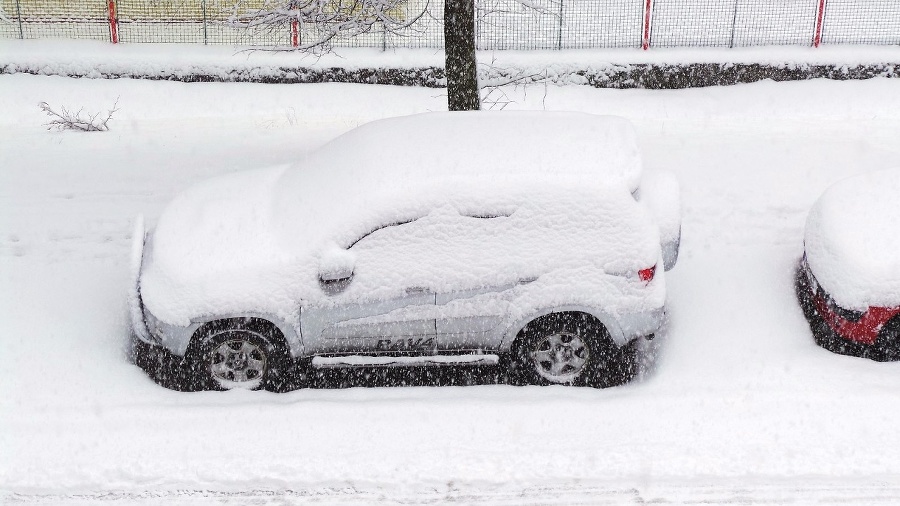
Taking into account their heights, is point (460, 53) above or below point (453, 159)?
above

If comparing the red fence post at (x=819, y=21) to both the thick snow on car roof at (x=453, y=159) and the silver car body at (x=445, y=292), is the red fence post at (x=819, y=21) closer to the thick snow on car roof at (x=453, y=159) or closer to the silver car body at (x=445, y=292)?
the thick snow on car roof at (x=453, y=159)

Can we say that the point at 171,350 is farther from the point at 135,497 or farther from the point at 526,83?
the point at 526,83

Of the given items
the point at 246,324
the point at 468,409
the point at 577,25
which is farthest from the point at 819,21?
the point at 246,324

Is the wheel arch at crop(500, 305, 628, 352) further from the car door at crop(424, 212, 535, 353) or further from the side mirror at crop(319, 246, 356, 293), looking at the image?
the side mirror at crop(319, 246, 356, 293)

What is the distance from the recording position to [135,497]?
575cm

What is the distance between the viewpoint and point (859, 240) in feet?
23.4

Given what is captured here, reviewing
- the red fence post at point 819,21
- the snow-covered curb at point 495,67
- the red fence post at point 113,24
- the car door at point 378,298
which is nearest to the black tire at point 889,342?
the car door at point 378,298

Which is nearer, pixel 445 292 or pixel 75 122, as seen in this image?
pixel 445 292

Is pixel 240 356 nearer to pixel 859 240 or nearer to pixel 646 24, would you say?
pixel 859 240

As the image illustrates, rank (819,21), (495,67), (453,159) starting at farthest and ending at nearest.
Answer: (819,21), (495,67), (453,159)

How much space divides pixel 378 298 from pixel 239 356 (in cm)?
107

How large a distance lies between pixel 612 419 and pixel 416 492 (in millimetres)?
1461

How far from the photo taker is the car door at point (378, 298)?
6.52 m

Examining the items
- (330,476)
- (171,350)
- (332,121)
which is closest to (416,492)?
(330,476)
